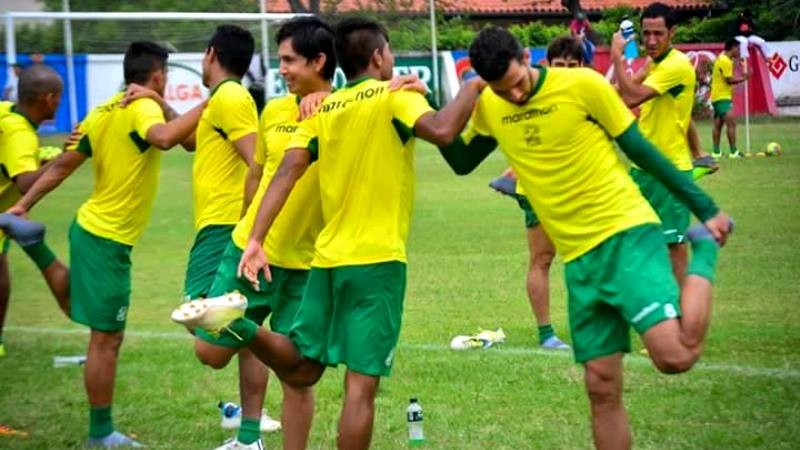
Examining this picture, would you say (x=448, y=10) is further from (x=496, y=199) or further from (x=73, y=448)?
(x=73, y=448)

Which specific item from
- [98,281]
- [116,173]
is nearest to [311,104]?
[116,173]

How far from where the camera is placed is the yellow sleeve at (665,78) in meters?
10.1

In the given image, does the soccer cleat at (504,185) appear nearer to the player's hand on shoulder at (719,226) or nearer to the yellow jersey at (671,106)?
the yellow jersey at (671,106)

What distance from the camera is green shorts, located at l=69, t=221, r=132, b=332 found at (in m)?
8.18

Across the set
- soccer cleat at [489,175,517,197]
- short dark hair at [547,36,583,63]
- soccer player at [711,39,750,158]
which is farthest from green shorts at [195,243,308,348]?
soccer player at [711,39,750,158]

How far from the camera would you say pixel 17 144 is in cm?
925

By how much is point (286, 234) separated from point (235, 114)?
2.80ft

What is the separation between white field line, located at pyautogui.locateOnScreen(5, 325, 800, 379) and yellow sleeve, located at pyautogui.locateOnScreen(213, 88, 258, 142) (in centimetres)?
316

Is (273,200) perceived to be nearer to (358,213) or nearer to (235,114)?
(358,213)

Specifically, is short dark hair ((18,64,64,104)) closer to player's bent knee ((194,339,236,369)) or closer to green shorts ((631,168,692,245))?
player's bent knee ((194,339,236,369))

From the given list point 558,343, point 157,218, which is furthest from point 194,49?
point 558,343

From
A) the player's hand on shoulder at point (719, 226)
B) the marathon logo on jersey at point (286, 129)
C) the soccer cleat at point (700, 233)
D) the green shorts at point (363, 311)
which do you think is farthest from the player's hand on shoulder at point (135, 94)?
the player's hand on shoulder at point (719, 226)

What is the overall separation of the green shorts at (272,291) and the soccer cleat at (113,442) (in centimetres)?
129

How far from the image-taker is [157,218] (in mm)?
20438
